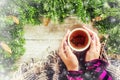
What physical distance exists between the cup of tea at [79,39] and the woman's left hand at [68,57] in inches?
0.7

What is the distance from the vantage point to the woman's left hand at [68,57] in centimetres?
182

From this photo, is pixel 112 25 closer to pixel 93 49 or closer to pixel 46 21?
pixel 93 49

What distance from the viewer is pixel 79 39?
6.04 feet

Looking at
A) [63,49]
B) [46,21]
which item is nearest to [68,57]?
[63,49]

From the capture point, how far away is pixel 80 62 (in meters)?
1.84

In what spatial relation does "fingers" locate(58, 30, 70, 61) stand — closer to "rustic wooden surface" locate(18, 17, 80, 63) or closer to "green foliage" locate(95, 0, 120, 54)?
"rustic wooden surface" locate(18, 17, 80, 63)

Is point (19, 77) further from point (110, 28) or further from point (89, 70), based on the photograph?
point (110, 28)

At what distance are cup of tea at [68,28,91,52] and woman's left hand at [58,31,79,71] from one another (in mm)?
19

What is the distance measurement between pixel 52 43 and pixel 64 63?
0.10m

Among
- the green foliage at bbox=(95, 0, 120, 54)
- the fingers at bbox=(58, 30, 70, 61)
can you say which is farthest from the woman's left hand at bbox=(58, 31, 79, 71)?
the green foliage at bbox=(95, 0, 120, 54)

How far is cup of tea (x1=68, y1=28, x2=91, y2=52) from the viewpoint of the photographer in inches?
71.8

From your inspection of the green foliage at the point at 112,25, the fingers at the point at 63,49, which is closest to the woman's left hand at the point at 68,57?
the fingers at the point at 63,49

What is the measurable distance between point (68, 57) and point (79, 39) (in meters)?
0.09

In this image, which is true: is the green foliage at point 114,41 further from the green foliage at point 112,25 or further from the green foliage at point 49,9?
the green foliage at point 49,9
